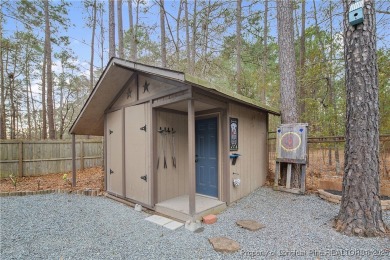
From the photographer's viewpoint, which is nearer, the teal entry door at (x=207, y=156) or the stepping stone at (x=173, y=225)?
the stepping stone at (x=173, y=225)

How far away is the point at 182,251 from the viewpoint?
8.37 ft

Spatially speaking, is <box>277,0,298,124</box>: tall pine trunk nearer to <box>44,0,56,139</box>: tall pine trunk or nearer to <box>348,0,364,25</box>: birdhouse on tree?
<box>348,0,364,25</box>: birdhouse on tree

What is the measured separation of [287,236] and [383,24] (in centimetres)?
552

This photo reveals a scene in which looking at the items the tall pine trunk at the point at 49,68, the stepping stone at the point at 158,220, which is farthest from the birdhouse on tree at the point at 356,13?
the tall pine trunk at the point at 49,68

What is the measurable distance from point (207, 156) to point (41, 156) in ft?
22.4

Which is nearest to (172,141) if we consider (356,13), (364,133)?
(364,133)

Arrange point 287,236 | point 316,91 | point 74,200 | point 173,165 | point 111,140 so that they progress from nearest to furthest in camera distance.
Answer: point 287,236 → point 173,165 → point 74,200 → point 111,140 → point 316,91

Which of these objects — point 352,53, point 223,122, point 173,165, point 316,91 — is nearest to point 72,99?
point 173,165

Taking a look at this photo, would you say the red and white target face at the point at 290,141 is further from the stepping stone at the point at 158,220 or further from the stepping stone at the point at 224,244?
the stepping stone at the point at 158,220

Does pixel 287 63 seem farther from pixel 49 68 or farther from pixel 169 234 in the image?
pixel 49 68

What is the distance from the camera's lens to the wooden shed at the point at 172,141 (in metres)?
3.90

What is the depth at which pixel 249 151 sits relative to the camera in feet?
15.9

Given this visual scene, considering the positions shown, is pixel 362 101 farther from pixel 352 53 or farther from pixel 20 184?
pixel 20 184

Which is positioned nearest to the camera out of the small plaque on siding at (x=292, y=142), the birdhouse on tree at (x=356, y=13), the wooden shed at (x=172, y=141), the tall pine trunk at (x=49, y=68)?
the birdhouse on tree at (x=356, y=13)
